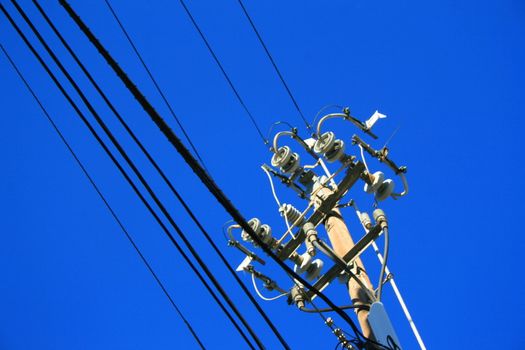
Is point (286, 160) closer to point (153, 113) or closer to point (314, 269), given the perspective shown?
point (314, 269)

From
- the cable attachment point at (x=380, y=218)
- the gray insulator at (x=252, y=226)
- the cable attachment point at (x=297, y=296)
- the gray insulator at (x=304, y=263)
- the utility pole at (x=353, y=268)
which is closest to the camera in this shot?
the utility pole at (x=353, y=268)

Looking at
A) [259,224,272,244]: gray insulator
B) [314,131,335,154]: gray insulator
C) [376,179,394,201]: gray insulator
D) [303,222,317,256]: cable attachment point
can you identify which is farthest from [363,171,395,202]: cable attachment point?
[259,224,272,244]: gray insulator

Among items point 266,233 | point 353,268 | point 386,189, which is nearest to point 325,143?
point 386,189

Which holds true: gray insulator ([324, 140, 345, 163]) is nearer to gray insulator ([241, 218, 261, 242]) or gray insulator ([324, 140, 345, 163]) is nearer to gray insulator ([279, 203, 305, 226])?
gray insulator ([279, 203, 305, 226])

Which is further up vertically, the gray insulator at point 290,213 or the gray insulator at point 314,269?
the gray insulator at point 290,213

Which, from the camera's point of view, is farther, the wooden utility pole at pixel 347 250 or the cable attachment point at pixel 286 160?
the cable attachment point at pixel 286 160

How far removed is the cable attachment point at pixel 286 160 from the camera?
8.47m

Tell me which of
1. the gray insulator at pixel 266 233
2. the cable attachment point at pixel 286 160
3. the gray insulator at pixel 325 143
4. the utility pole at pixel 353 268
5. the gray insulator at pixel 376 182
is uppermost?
the cable attachment point at pixel 286 160

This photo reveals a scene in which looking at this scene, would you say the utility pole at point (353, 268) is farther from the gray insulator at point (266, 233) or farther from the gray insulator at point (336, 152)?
the gray insulator at point (266, 233)

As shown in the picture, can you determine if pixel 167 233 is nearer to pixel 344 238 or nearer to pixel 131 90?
pixel 131 90

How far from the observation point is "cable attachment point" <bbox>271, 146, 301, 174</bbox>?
847 cm

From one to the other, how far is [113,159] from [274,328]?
1.83 m

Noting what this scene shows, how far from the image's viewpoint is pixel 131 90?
14.2 feet

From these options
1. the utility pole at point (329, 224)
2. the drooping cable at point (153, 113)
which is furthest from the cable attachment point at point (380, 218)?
the drooping cable at point (153, 113)
